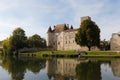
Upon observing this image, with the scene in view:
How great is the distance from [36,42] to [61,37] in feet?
37.4

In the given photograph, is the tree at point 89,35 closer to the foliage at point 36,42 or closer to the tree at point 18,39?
the tree at point 18,39

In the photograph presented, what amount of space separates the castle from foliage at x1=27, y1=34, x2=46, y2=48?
4.33 meters

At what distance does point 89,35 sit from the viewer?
2601 inches

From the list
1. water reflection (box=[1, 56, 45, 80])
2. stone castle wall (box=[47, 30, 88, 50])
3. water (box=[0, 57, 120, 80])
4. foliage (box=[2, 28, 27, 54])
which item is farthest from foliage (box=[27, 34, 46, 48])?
water (box=[0, 57, 120, 80])

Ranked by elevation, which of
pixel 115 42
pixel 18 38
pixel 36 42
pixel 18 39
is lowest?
pixel 115 42

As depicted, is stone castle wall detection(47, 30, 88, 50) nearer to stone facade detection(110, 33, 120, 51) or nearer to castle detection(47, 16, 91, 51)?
castle detection(47, 16, 91, 51)

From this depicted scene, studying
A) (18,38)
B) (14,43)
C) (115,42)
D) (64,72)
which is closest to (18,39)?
(18,38)

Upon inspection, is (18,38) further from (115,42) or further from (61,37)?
(115,42)

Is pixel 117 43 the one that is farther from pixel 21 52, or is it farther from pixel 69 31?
pixel 21 52

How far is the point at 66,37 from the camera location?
99.5 meters

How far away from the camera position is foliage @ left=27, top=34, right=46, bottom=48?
103 meters

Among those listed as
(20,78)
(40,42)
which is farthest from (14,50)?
(20,78)

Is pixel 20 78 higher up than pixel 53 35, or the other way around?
pixel 53 35

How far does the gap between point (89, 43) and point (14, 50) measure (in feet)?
112
